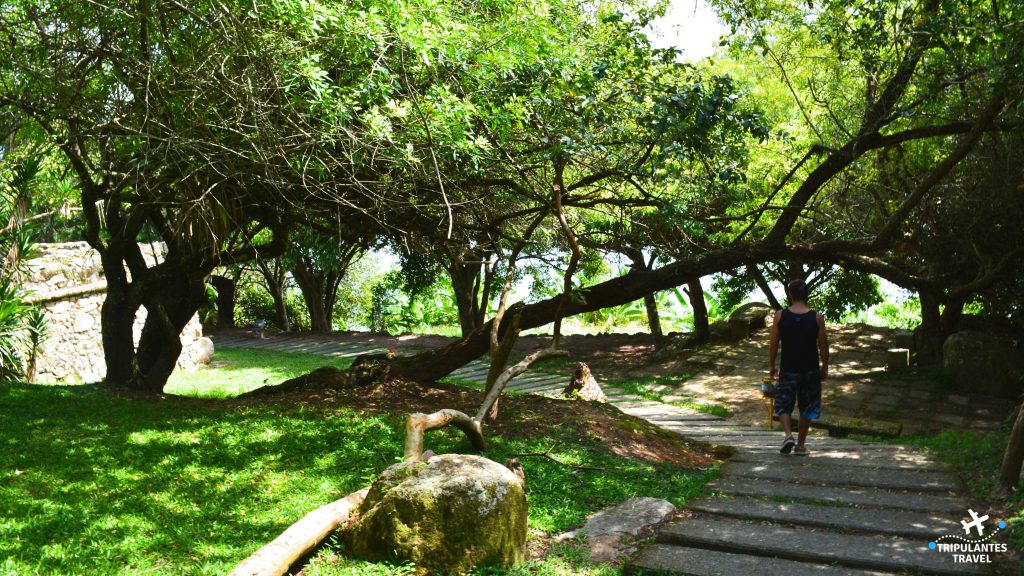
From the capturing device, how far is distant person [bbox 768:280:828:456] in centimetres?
678

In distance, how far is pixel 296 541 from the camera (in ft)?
13.7

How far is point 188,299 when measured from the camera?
953cm

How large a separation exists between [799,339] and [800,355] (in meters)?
0.16

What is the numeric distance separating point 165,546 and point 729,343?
1410 centimetres

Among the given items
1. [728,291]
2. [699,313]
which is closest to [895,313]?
[728,291]

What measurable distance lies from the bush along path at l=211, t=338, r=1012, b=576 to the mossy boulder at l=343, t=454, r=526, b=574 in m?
0.81

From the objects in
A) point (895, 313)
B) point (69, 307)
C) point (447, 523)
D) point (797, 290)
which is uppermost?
point (895, 313)

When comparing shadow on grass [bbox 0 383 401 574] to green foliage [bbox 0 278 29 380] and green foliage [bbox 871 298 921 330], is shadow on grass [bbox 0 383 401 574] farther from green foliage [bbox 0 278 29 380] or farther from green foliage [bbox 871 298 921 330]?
green foliage [bbox 871 298 921 330]

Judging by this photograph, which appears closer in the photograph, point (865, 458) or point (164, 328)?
point (865, 458)

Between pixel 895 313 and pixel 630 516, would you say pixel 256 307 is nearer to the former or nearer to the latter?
pixel 895 313

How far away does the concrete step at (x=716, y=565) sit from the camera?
166 inches

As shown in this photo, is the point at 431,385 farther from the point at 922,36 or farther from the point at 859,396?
the point at 859,396

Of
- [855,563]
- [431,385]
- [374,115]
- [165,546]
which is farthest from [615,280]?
[165,546]

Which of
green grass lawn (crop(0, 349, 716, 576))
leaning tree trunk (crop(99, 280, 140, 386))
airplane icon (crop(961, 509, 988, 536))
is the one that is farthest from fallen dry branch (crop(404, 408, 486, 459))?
leaning tree trunk (crop(99, 280, 140, 386))
